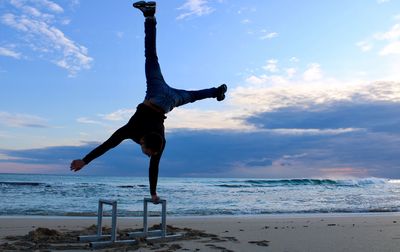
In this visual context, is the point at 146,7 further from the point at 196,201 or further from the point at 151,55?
the point at 196,201

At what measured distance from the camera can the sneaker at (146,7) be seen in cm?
494

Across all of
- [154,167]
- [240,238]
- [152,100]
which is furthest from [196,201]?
[152,100]

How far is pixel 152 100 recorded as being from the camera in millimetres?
5035

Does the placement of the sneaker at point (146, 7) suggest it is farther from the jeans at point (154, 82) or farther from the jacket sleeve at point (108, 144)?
the jacket sleeve at point (108, 144)

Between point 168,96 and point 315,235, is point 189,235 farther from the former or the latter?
point 168,96

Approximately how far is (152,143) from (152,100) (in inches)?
20.7

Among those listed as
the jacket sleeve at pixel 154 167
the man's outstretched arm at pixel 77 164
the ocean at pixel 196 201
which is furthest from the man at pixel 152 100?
the ocean at pixel 196 201

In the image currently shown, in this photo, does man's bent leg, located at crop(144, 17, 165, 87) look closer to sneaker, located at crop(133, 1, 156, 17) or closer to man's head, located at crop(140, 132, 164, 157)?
sneaker, located at crop(133, 1, 156, 17)

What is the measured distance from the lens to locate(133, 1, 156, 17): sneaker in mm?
4941

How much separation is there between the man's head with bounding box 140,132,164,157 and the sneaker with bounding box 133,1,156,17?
4.62 feet

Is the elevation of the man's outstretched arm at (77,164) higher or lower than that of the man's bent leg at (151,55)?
lower

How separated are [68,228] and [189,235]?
2.66 meters

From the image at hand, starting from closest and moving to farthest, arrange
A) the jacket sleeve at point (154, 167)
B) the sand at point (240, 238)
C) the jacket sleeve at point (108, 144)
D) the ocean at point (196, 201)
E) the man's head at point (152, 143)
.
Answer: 1. the jacket sleeve at point (108, 144)
2. the man's head at point (152, 143)
3. the jacket sleeve at point (154, 167)
4. the sand at point (240, 238)
5. the ocean at point (196, 201)

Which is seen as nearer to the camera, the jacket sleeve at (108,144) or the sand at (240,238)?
the jacket sleeve at (108,144)
